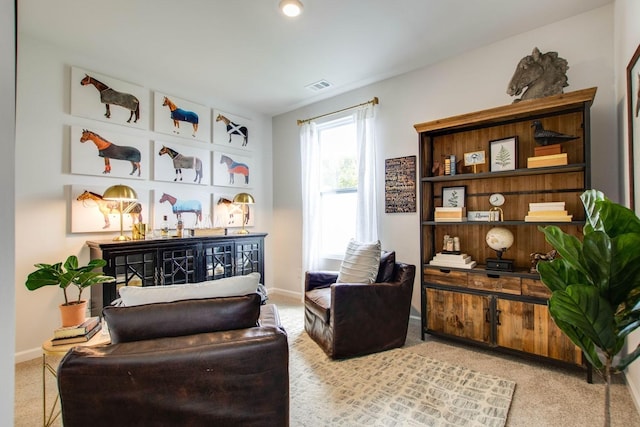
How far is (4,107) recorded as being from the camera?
3.50 feet

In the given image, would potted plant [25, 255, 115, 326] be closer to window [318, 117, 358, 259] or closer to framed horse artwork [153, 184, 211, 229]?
framed horse artwork [153, 184, 211, 229]

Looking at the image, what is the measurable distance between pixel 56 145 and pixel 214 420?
296cm

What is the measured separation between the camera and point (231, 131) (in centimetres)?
426

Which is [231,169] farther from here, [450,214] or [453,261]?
[453,261]

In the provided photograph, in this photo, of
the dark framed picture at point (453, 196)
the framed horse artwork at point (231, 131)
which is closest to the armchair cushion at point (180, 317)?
the dark framed picture at point (453, 196)

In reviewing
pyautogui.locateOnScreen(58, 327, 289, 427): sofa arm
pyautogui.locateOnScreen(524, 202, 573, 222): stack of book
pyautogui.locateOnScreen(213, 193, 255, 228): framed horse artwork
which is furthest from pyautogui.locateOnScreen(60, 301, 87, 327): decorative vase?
pyautogui.locateOnScreen(524, 202, 573, 222): stack of book

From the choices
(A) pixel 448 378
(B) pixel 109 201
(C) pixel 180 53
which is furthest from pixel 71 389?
(C) pixel 180 53

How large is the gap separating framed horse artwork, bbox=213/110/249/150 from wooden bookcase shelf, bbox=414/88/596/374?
2610mm

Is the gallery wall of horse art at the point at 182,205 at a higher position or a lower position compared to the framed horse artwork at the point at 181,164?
lower

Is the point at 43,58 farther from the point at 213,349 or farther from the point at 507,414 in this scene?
the point at 507,414

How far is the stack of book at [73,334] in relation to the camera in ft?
5.20

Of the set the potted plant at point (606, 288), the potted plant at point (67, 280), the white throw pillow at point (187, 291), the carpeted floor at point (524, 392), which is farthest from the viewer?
the carpeted floor at point (524, 392)

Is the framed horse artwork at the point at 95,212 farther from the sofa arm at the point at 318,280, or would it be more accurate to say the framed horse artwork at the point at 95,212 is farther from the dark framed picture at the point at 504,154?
the dark framed picture at the point at 504,154

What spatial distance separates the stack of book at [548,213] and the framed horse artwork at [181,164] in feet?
11.8
